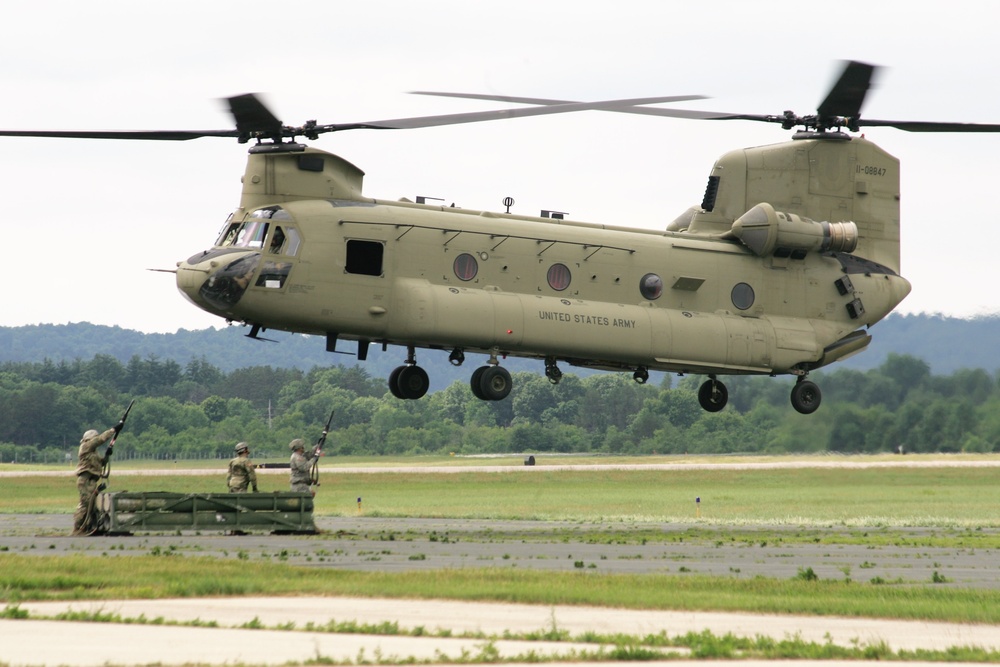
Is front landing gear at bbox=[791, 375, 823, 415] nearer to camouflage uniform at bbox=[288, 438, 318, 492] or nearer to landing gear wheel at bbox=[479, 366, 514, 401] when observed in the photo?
landing gear wheel at bbox=[479, 366, 514, 401]

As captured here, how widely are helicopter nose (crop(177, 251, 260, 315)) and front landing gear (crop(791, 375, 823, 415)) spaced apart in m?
13.7

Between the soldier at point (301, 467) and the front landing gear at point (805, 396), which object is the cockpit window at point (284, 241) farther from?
the front landing gear at point (805, 396)

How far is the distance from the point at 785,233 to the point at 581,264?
17.0 ft

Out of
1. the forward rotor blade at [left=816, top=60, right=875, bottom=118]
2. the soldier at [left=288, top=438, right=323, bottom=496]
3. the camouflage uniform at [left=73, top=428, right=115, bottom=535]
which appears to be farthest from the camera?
the soldier at [left=288, top=438, right=323, bottom=496]

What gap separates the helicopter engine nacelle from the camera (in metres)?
31.8

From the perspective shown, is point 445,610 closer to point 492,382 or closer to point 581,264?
point 492,382

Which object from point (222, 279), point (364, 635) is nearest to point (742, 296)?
point (222, 279)

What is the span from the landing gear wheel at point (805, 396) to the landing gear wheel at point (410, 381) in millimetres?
9305

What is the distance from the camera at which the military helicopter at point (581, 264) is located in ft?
89.5

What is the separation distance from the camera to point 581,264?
29891 mm

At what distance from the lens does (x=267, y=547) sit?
25219 mm

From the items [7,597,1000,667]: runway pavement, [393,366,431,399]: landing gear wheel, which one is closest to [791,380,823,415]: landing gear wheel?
[393,366,431,399]: landing gear wheel

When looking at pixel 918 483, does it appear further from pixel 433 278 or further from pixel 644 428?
pixel 433 278

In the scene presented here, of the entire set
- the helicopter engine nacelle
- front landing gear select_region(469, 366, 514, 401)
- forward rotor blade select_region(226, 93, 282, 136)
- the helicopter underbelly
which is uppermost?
forward rotor blade select_region(226, 93, 282, 136)
